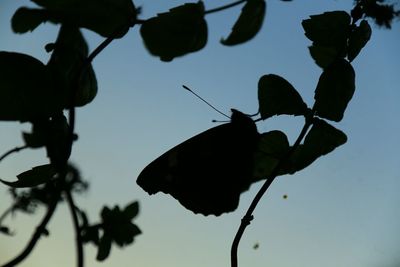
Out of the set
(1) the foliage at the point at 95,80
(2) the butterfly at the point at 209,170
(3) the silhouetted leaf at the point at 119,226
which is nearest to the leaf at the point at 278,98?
(1) the foliage at the point at 95,80

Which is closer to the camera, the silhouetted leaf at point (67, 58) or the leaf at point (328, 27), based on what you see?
the silhouetted leaf at point (67, 58)

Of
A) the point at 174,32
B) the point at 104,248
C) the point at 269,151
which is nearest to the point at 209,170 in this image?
the point at 269,151

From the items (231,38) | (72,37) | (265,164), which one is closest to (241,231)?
(265,164)

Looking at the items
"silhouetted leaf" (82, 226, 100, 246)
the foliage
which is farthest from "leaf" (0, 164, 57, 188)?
"silhouetted leaf" (82, 226, 100, 246)

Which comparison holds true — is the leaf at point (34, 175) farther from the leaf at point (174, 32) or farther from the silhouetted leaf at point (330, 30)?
the silhouetted leaf at point (330, 30)

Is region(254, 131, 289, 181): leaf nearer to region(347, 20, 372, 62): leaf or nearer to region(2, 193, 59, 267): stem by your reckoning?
region(347, 20, 372, 62): leaf

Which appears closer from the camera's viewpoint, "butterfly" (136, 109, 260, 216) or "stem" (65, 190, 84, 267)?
"stem" (65, 190, 84, 267)
